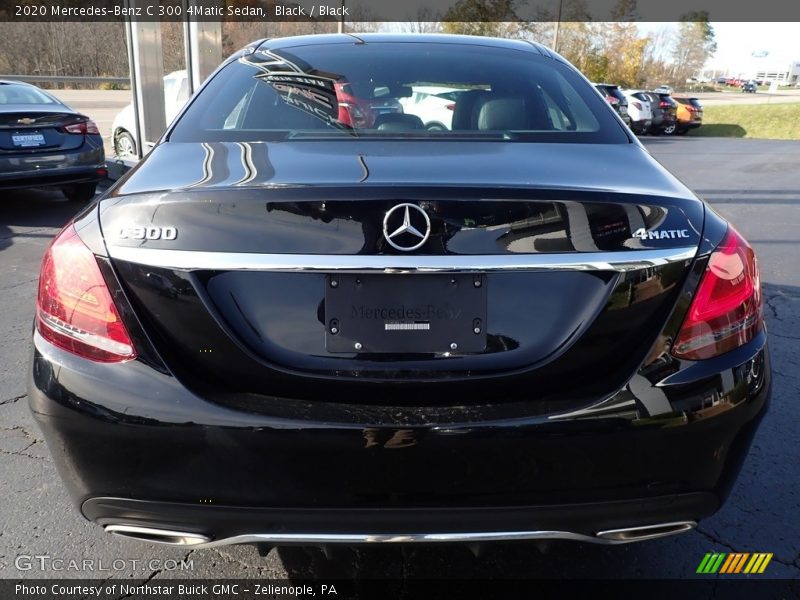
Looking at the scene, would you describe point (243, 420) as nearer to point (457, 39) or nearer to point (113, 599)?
point (113, 599)

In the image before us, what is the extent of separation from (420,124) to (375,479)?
4.19 feet

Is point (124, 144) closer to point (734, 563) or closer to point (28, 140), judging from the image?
point (28, 140)

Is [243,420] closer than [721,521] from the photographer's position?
Yes

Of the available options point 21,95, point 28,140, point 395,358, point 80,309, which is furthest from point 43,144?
point 395,358

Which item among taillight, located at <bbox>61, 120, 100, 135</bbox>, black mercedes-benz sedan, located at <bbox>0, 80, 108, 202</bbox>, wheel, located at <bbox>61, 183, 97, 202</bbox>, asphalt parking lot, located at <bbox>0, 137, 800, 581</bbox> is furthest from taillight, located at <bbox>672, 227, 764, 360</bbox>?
wheel, located at <bbox>61, 183, 97, 202</bbox>

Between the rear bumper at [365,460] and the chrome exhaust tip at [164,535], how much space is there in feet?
0.05

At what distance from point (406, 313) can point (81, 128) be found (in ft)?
24.5

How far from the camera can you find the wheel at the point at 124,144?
11516mm

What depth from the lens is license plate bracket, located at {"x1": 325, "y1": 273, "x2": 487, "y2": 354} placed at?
1.51m

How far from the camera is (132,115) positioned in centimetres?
1124

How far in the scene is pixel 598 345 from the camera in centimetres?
158

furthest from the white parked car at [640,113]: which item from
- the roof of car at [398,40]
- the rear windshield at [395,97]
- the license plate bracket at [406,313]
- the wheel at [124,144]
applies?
the license plate bracket at [406,313]

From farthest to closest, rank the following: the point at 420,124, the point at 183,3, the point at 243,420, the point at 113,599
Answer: the point at 183,3 → the point at 420,124 → the point at 113,599 → the point at 243,420

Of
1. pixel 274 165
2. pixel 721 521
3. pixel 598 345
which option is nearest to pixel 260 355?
pixel 274 165
